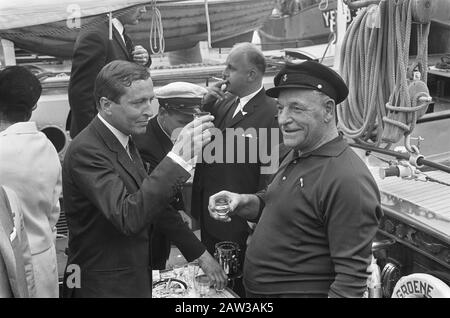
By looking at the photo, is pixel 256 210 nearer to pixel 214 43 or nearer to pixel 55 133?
pixel 55 133

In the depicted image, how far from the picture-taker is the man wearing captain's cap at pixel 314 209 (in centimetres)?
180

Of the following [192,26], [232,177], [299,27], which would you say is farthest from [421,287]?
[299,27]

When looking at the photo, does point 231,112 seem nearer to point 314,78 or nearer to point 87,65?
point 87,65

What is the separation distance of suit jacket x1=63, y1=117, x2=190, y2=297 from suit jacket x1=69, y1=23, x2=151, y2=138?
1282 mm

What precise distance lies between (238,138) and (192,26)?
3.25 m

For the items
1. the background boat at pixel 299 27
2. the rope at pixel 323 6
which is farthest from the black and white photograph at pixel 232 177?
the background boat at pixel 299 27

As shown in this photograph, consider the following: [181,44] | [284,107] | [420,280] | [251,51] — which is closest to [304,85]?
[284,107]

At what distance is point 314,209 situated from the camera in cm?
190

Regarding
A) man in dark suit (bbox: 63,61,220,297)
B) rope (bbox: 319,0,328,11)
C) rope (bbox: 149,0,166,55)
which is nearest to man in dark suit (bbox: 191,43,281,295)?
man in dark suit (bbox: 63,61,220,297)

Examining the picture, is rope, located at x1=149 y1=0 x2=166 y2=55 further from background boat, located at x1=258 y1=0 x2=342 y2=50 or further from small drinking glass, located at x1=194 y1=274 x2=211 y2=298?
small drinking glass, located at x1=194 y1=274 x2=211 y2=298

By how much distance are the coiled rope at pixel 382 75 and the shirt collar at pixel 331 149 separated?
2.95ft

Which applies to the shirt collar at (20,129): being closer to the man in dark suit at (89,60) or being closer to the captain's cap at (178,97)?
the captain's cap at (178,97)

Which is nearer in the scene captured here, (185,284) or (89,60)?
(185,284)
